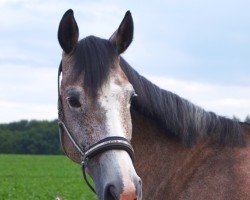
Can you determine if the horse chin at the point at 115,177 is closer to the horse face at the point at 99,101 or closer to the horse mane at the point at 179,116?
the horse face at the point at 99,101

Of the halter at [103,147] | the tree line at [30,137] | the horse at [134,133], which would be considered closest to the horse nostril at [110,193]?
the horse at [134,133]

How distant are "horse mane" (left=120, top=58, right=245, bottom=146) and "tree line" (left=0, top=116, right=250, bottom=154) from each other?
79126 millimetres

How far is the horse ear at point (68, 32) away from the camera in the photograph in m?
5.29

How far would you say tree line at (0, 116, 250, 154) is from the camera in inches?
3418

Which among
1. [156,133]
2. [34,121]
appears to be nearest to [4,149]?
[34,121]

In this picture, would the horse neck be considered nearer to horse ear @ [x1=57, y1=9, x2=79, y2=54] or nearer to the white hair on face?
the white hair on face

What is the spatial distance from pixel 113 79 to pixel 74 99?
38 centimetres

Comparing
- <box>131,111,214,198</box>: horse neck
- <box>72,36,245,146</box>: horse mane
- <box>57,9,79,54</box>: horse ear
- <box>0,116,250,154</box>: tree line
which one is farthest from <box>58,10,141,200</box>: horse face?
<box>0,116,250,154</box>: tree line

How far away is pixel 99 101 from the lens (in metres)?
4.94

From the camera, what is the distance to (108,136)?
15.8 ft

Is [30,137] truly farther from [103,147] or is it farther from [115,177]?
[115,177]

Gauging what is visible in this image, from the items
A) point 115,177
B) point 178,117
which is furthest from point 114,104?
Result: point 178,117

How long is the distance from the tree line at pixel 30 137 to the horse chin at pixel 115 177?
79963mm

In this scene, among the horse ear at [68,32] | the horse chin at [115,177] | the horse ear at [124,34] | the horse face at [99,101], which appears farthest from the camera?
the horse ear at [124,34]
